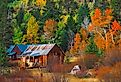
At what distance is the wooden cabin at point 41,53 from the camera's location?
57844 millimetres

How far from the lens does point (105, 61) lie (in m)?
43.8

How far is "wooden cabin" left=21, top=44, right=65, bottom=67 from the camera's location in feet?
190

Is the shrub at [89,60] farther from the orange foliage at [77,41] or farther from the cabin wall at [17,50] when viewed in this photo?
the cabin wall at [17,50]

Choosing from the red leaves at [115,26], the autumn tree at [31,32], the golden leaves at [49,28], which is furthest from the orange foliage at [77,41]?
the autumn tree at [31,32]

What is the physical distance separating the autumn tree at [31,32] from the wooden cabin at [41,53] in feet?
28.8

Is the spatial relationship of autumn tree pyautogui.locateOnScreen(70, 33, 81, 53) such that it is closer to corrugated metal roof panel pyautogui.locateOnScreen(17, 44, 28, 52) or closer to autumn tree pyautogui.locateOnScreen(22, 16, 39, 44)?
corrugated metal roof panel pyautogui.locateOnScreen(17, 44, 28, 52)

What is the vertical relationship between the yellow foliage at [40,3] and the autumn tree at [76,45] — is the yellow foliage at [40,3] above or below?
above

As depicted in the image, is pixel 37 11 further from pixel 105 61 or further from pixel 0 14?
pixel 105 61

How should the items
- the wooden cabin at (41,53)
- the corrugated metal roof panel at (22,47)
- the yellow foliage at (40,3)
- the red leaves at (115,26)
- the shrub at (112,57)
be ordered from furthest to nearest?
1. the yellow foliage at (40,3)
2. the red leaves at (115,26)
3. the corrugated metal roof panel at (22,47)
4. the wooden cabin at (41,53)
5. the shrub at (112,57)

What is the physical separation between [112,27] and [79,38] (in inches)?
224

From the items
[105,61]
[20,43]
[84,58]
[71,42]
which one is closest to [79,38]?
[71,42]

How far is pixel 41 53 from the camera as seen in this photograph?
58.9m

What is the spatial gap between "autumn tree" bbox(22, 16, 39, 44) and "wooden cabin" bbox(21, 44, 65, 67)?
8791mm

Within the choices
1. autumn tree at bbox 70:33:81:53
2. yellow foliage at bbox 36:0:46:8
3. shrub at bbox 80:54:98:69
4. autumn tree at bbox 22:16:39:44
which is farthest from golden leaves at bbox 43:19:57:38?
shrub at bbox 80:54:98:69
